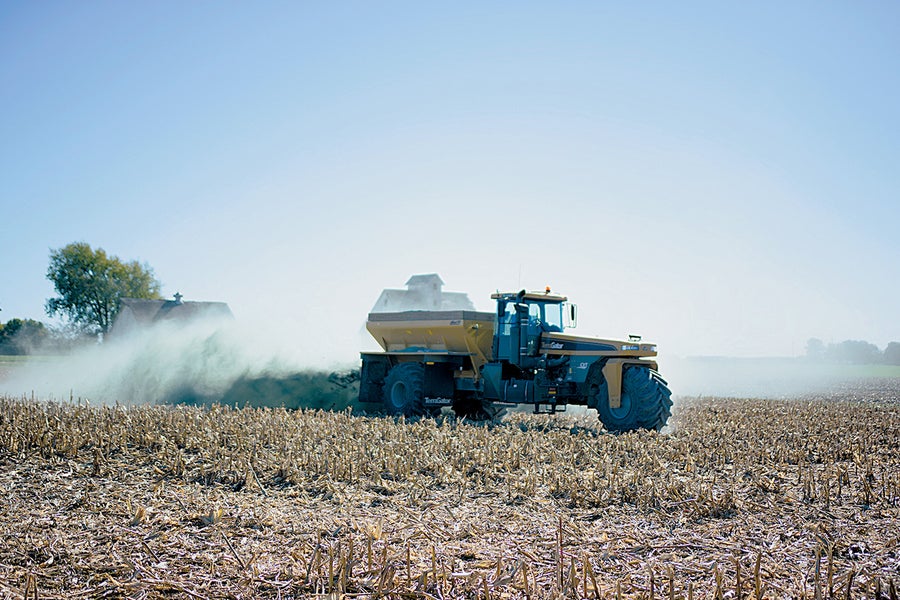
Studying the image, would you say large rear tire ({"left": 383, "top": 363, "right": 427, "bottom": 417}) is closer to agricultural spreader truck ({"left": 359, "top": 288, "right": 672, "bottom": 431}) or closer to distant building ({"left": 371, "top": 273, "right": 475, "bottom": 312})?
agricultural spreader truck ({"left": 359, "top": 288, "right": 672, "bottom": 431})

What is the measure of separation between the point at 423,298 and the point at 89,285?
93.6ft

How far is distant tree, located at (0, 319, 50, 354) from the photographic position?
58.5 metres

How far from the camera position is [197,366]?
20109 mm

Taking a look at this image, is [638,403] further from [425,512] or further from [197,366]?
[197,366]

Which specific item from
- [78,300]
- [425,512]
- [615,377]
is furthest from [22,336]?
[425,512]

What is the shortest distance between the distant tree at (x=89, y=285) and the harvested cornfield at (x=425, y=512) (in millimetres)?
53625

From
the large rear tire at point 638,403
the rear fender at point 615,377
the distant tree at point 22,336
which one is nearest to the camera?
the large rear tire at point 638,403

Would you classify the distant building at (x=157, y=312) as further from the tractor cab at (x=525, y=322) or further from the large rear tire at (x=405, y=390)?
the tractor cab at (x=525, y=322)

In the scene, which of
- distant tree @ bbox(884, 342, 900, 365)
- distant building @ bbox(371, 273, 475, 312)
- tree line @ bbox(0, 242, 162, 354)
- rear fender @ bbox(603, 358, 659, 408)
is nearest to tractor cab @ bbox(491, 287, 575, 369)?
rear fender @ bbox(603, 358, 659, 408)

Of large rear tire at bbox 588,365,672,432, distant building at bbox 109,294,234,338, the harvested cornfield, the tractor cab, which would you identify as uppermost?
distant building at bbox 109,294,234,338

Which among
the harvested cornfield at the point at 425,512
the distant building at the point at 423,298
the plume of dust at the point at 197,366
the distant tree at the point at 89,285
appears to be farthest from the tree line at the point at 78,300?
the harvested cornfield at the point at 425,512

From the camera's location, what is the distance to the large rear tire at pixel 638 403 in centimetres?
1273

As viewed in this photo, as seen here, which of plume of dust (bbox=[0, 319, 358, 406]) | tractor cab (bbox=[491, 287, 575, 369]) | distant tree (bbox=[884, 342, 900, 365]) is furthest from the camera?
distant tree (bbox=[884, 342, 900, 365])

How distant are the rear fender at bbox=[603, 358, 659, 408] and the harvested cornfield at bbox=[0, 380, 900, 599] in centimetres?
180
